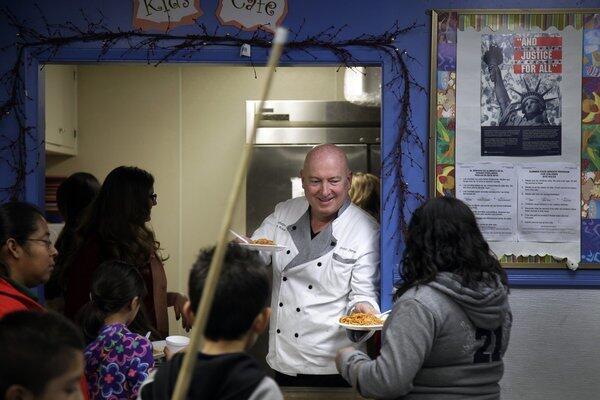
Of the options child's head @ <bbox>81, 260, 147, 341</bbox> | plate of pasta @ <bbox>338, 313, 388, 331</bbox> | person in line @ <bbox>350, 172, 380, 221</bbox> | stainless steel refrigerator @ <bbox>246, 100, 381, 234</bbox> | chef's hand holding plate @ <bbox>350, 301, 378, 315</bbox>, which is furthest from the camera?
stainless steel refrigerator @ <bbox>246, 100, 381, 234</bbox>

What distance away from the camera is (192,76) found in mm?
6145

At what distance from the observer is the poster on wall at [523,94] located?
3.76 m

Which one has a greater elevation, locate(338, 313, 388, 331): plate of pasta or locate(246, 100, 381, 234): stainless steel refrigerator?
locate(246, 100, 381, 234): stainless steel refrigerator

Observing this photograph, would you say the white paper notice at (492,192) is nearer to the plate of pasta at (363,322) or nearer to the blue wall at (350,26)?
the blue wall at (350,26)

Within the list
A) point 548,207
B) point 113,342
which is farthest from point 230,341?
point 548,207

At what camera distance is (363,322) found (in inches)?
128

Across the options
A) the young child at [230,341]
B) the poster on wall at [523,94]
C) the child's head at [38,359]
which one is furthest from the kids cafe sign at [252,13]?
the child's head at [38,359]

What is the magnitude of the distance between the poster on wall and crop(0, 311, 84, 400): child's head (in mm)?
2445

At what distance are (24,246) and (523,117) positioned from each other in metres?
2.32

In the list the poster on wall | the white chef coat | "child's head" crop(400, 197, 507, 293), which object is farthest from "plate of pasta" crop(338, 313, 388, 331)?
the poster on wall

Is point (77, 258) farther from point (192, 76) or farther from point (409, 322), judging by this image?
point (192, 76)

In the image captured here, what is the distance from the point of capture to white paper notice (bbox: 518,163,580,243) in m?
3.78

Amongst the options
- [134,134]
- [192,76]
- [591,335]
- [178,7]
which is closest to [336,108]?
[192,76]

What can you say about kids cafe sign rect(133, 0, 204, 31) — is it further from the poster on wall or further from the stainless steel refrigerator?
the stainless steel refrigerator
